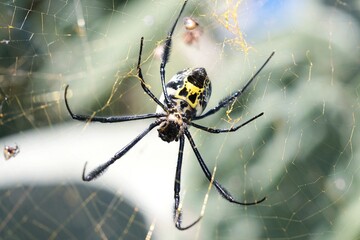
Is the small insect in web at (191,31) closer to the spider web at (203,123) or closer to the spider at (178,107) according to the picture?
the spider web at (203,123)

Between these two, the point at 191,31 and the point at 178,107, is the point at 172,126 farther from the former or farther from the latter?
the point at 191,31

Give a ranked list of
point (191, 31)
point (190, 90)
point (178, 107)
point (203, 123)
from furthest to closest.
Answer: point (203, 123), point (191, 31), point (178, 107), point (190, 90)

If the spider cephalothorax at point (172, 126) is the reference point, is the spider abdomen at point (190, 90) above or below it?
above

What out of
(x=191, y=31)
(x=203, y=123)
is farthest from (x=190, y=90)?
(x=203, y=123)

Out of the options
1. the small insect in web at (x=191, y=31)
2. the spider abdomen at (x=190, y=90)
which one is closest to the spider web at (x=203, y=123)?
the small insect in web at (x=191, y=31)

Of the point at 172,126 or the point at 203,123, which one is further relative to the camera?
the point at 203,123

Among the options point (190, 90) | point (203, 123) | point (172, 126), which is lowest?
point (203, 123)
